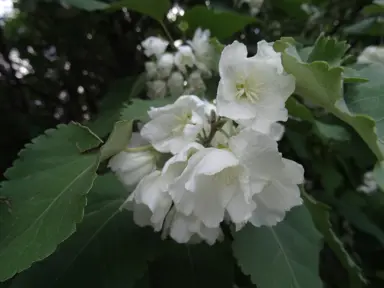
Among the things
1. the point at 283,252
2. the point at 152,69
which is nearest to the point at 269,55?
the point at 283,252

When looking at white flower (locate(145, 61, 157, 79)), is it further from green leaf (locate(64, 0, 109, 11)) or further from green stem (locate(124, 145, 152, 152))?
green stem (locate(124, 145, 152, 152))

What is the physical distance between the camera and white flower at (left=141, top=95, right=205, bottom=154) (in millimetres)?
586

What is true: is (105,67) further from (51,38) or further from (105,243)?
(105,243)

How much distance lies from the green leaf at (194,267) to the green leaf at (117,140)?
0.62ft

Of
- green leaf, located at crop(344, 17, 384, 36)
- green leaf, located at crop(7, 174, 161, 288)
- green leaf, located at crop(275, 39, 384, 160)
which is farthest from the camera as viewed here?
green leaf, located at crop(344, 17, 384, 36)

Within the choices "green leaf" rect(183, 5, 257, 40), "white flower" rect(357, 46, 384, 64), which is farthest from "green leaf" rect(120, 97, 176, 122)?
"white flower" rect(357, 46, 384, 64)

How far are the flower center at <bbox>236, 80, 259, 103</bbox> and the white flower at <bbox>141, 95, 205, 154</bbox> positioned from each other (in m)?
0.05

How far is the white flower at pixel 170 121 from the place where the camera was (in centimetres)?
59

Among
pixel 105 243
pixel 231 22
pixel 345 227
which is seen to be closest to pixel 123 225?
pixel 105 243

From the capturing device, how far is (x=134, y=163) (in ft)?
1.94

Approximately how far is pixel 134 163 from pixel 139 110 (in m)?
0.10

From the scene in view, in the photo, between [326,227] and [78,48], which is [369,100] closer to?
[326,227]

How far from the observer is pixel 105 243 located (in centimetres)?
67

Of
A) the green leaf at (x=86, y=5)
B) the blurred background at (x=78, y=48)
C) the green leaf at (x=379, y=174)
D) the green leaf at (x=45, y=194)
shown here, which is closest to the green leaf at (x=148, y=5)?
the green leaf at (x=86, y=5)
